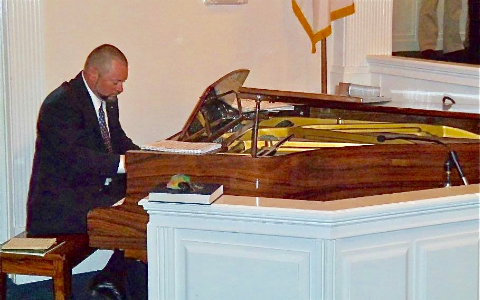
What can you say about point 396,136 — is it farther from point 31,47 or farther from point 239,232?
point 31,47

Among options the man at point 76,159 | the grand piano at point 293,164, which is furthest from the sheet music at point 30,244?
the grand piano at point 293,164

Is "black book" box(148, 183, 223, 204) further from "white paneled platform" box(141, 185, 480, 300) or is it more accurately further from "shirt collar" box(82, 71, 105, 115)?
"shirt collar" box(82, 71, 105, 115)

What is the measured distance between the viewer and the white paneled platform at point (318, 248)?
7.88 feet

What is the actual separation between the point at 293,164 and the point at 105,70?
1.22 m

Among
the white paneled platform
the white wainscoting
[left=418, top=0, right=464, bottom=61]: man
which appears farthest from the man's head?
the white wainscoting

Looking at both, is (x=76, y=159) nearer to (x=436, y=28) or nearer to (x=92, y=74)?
(x=92, y=74)

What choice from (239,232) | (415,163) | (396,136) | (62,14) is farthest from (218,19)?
(239,232)

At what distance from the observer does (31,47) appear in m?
4.05

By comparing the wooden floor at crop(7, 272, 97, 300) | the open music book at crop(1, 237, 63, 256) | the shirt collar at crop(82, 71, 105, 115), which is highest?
the shirt collar at crop(82, 71, 105, 115)

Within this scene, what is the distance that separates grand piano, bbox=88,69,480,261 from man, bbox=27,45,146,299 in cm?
50

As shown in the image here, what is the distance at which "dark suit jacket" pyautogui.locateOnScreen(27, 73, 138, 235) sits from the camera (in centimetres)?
338

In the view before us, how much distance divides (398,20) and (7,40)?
4429 mm

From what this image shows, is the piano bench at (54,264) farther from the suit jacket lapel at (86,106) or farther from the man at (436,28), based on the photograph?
the man at (436,28)

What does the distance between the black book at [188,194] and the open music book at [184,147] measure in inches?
8.0
